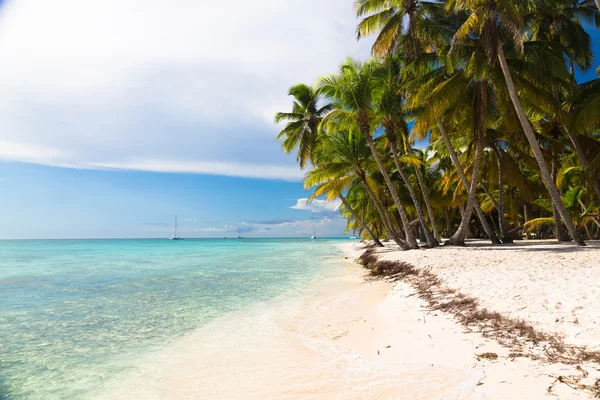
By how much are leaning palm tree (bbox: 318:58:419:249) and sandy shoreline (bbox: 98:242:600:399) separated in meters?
10.8

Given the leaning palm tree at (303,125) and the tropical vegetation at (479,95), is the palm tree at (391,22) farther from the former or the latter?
the leaning palm tree at (303,125)

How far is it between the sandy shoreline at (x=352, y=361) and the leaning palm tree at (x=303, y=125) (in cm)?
1853

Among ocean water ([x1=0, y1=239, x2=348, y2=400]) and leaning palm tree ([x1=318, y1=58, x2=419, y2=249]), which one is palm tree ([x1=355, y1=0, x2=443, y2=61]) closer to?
leaning palm tree ([x1=318, y1=58, x2=419, y2=249])

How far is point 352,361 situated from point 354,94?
1363 cm

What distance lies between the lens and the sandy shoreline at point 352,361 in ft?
10.7

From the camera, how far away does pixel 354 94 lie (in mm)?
15633

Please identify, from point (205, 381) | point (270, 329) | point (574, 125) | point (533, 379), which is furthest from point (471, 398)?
point (574, 125)

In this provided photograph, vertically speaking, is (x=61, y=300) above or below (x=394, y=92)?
below

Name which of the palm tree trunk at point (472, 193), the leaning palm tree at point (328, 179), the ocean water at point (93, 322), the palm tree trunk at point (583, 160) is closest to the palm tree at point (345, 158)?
the leaning palm tree at point (328, 179)

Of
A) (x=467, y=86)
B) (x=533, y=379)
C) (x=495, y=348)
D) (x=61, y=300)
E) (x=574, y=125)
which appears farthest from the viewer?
(x=467, y=86)

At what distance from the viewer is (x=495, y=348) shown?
155 inches

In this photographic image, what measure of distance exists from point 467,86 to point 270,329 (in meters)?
13.0

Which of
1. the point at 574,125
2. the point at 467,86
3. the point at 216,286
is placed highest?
the point at 467,86

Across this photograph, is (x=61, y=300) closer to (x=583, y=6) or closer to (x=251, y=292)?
(x=251, y=292)
